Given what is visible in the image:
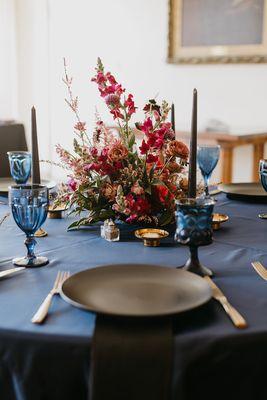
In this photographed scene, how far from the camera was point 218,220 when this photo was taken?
5.36 feet

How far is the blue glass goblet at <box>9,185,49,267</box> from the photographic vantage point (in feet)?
4.10

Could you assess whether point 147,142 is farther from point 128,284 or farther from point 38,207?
point 128,284

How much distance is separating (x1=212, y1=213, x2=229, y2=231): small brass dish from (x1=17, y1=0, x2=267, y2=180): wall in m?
2.26

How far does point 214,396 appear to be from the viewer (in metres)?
0.92

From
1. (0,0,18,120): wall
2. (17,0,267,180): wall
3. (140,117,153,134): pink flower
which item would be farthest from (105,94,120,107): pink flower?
(0,0,18,120): wall

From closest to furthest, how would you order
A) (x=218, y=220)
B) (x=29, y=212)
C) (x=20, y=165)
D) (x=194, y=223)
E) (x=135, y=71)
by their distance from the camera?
1. (x=194, y=223)
2. (x=29, y=212)
3. (x=218, y=220)
4. (x=20, y=165)
5. (x=135, y=71)

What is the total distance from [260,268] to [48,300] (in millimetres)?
495

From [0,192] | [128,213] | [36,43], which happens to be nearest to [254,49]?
[36,43]

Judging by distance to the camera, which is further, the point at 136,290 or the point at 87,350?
the point at 136,290

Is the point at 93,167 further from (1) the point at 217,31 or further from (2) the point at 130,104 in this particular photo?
(1) the point at 217,31

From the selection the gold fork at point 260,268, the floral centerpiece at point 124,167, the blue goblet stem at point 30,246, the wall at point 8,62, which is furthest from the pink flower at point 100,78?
the wall at point 8,62

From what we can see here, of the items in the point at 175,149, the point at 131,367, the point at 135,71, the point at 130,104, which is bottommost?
the point at 131,367

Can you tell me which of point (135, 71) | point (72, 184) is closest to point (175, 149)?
point (72, 184)

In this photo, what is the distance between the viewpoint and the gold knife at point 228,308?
0.94m
